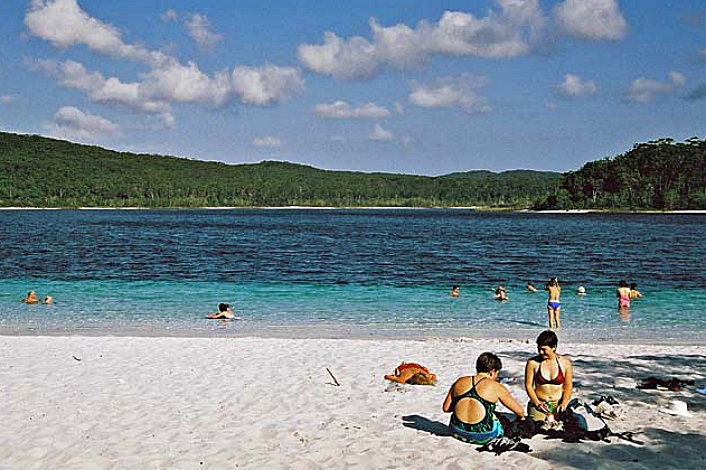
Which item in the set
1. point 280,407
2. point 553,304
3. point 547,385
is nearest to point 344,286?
point 553,304

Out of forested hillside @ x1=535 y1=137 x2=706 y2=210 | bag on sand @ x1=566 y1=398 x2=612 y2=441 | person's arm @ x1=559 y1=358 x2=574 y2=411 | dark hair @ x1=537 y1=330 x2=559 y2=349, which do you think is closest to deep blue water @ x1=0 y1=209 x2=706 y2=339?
bag on sand @ x1=566 y1=398 x2=612 y2=441

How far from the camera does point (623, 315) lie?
23.7m

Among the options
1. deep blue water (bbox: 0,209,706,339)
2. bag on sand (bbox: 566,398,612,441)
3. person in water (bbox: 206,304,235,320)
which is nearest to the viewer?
bag on sand (bbox: 566,398,612,441)

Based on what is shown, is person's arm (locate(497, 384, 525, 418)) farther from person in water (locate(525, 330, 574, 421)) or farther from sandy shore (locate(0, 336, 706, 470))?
sandy shore (locate(0, 336, 706, 470))

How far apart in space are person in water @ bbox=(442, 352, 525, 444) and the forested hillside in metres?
170

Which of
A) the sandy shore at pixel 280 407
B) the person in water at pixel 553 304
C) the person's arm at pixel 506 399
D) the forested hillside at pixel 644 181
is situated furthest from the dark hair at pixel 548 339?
the forested hillside at pixel 644 181

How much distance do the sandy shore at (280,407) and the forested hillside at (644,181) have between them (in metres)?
166

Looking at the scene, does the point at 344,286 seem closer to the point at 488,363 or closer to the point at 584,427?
the point at 584,427

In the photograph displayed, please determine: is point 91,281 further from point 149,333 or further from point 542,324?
point 542,324

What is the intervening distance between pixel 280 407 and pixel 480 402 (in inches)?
142

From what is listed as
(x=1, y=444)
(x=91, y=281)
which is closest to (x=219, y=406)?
(x=1, y=444)

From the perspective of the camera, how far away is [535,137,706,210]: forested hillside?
166125mm

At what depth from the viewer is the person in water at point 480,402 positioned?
8492 millimetres

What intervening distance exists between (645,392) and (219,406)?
682 centimetres
